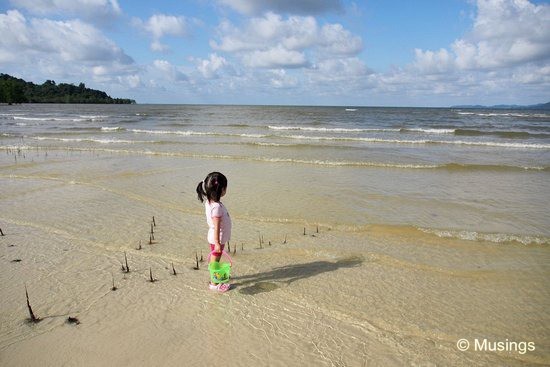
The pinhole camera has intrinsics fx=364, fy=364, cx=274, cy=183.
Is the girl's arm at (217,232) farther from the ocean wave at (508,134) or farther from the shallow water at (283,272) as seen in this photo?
the ocean wave at (508,134)

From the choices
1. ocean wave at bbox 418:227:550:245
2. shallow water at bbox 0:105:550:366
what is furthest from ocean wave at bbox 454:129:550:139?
ocean wave at bbox 418:227:550:245

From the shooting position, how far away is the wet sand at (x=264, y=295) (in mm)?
3752

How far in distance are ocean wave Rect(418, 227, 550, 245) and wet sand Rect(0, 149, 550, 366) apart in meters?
0.22

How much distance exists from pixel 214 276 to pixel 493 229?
6451 millimetres

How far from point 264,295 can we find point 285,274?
721mm

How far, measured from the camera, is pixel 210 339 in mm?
3895

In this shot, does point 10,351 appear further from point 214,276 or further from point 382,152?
point 382,152

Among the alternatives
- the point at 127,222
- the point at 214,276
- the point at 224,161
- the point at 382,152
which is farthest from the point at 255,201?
the point at 382,152

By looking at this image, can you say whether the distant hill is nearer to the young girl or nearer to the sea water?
the sea water

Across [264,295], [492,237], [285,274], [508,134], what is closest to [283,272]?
[285,274]

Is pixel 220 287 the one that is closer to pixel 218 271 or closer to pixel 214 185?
pixel 218 271

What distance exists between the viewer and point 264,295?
15.7ft

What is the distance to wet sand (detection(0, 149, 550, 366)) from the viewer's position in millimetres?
3752

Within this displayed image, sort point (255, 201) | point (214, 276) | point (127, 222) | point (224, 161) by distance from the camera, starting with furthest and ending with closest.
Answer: point (224, 161)
point (255, 201)
point (127, 222)
point (214, 276)
